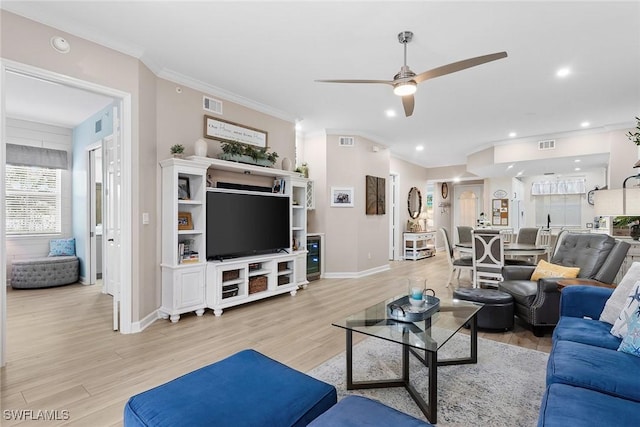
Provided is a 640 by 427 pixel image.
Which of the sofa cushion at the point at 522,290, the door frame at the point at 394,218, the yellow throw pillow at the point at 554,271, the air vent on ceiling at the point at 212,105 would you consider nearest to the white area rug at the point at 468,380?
the sofa cushion at the point at 522,290

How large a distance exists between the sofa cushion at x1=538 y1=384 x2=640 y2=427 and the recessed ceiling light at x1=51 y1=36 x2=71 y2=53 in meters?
4.28

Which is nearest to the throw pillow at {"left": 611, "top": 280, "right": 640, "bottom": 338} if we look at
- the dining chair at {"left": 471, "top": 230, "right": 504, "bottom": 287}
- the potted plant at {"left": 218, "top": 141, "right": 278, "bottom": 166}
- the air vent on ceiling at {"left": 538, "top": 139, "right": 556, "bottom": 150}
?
the dining chair at {"left": 471, "top": 230, "right": 504, "bottom": 287}

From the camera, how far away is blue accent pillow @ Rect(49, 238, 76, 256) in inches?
219

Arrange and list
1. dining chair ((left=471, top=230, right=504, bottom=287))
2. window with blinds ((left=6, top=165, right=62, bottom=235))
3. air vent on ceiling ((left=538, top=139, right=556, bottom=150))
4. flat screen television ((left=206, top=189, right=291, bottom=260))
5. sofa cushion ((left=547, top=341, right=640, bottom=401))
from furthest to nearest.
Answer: air vent on ceiling ((left=538, top=139, right=556, bottom=150)) < window with blinds ((left=6, top=165, right=62, bottom=235)) < dining chair ((left=471, top=230, right=504, bottom=287)) < flat screen television ((left=206, top=189, right=291, bottom=260)) < sofa cushion ((left=547, top=341, right=640, bottom=401))

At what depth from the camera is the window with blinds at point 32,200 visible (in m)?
5.39

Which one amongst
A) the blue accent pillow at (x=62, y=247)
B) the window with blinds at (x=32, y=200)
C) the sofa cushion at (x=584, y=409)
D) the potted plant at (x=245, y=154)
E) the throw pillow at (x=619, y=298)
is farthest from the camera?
the blue accent pillow at (x=62, y=247)

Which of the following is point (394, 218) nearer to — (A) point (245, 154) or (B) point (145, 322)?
(A) point (245, 154)

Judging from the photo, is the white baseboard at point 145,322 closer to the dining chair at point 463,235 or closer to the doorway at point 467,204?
the dining chair at point 463,235

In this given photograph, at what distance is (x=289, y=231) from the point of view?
5000 mm

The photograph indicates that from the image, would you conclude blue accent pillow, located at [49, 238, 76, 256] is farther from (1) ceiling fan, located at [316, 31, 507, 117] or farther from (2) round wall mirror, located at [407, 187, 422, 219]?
(2) round wall mirror, located at [407, 187, 422, 219]

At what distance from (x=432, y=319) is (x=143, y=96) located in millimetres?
3654

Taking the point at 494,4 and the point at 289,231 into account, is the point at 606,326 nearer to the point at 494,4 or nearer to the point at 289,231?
the point at 494,4

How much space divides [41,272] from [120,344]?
3.34 metres

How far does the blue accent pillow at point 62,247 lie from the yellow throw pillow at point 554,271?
7.16 m
